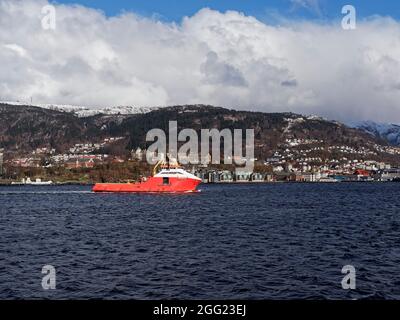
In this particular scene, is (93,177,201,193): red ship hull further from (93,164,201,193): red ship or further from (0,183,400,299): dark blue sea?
(0,183,400,299): dark blue sea

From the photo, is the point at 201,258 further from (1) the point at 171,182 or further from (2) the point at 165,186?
(2) the point at 165,186

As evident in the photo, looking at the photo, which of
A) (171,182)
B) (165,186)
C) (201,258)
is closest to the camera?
(201,258)

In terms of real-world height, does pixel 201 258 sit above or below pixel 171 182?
below

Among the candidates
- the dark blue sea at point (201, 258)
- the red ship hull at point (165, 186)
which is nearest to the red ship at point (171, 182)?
the red ship hull at point (165, 186)

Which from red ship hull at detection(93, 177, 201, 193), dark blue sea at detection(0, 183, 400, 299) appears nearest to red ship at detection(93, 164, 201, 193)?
red ship hull at detection(93, 177, 201, 193)

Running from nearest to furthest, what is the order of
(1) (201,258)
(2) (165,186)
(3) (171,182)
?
(1) (201,258) → (3) (171,182) → (2) (165,186)

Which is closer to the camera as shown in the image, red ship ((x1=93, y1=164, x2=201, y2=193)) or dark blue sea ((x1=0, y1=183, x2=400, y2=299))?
dark blue sea ((x1=0, y1=183, x2=400, y2=299))

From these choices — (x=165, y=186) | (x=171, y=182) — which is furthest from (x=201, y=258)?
(x=165, y=186)

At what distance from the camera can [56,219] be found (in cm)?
5984

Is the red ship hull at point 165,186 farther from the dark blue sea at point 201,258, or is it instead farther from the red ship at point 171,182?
the dark blue sea at point 201,258

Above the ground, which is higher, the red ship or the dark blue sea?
the red ship

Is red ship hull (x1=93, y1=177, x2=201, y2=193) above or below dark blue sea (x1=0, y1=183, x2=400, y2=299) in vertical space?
above
